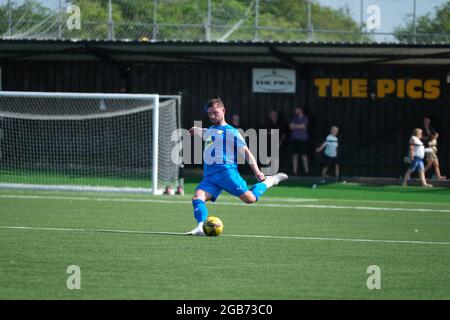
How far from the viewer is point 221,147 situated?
14055mm

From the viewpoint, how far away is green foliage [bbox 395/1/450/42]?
27.1 metres

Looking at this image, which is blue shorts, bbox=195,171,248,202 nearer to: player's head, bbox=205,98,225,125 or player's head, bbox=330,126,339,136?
player's head, bbox=205,98,225,125

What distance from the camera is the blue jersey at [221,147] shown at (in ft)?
45.9

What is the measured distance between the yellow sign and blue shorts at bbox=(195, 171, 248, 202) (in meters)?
17.2

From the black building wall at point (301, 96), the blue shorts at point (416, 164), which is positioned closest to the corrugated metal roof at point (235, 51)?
the black building wall at point (301, 96)

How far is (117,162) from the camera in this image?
30094 millimetres

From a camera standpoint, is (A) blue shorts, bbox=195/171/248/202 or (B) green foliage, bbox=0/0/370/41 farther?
(B) green foliage, bbox=0/0/370/41

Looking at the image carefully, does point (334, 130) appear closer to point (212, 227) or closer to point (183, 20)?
point (183, 20)

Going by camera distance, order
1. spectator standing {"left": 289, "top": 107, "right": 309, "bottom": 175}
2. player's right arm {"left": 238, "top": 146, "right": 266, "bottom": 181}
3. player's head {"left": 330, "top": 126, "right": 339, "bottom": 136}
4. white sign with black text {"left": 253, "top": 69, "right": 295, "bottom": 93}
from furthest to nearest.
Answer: white sign with black text {"left": 253, "top": 69, "right": 295, "bottom": 93} < spectator standing {"left": 289, "top": 107, "right": 309, "bottom": 175} < player's head {"left": 330, "top": 126, "right": 339, "bottom": 136} < player's right arm {"left": 238, "top": 146, "right": 266, "bottom": 181}

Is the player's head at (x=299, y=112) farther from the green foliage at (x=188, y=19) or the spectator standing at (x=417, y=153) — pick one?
the spectator standing at (x=417, y=153)

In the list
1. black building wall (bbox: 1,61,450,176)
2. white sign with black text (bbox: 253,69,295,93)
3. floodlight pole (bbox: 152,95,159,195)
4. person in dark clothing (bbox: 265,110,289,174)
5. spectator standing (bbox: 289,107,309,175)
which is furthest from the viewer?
white sign with black text (bbox: 253,69,295,93)

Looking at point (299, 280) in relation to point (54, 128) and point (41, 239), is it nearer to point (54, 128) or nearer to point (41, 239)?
point (41, 239)

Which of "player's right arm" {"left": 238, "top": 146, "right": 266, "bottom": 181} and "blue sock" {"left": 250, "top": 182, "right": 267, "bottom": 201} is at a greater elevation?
"player's right arm" {"left": 238, "top": 146, "right": 266, "bottom": 181}

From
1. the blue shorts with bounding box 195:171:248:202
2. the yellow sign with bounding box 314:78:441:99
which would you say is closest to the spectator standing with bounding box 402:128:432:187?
the yellow sign with bounding box 314:78:441:99
